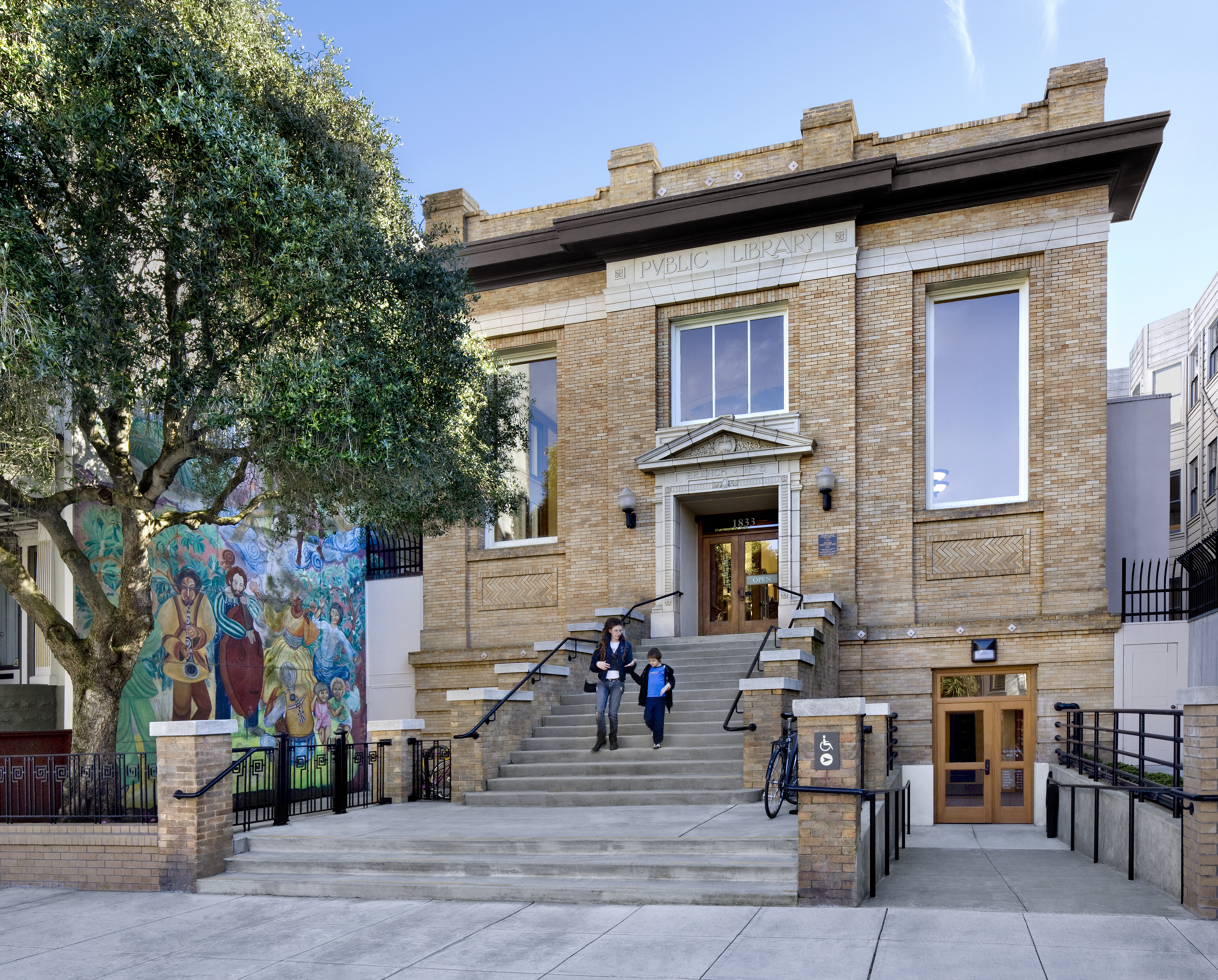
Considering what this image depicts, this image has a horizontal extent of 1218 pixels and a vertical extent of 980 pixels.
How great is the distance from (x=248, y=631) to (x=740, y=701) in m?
8.66

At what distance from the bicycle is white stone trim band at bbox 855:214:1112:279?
9207 millimetres

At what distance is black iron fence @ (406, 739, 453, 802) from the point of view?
45.1 feet

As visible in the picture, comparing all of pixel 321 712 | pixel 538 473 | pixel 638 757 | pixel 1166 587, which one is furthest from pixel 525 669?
pixel 1166 587

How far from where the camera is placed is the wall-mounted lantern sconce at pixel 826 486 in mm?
16594

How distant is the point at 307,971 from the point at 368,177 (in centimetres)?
995

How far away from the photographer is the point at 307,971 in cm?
668

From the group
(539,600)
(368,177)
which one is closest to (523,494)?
(539,600)

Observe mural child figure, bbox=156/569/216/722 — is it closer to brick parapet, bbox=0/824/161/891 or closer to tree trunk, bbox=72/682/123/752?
tree trunk, bbox=72/682/123/752

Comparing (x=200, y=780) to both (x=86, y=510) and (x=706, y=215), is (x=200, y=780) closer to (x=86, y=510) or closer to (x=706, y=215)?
(x=86, y=510)

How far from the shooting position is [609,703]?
13078mm

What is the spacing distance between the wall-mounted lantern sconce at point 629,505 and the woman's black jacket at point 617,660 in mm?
5089

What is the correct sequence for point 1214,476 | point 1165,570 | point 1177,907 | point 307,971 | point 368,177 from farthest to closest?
point 1214,476, point 1165,570, point 368,177, point 1177,907, point 307,971

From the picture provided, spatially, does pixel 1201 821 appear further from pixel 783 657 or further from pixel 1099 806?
pixel 783 657

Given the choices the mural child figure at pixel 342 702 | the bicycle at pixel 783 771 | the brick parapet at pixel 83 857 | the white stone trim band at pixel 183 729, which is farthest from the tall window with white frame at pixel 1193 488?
the brick parapet at pixel 83 857
